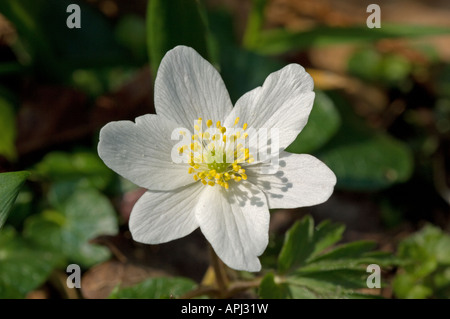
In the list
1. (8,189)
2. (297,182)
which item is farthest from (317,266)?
(8,189)

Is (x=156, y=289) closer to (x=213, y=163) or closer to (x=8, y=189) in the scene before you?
(x=213, y=163)

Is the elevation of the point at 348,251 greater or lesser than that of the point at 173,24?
lesser

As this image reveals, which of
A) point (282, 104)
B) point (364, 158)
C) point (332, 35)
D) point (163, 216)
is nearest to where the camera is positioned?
point (163, 216)

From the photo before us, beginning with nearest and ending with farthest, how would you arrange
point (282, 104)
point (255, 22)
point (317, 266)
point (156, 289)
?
1. point (282, 104)
2. point (317, 266)
3. point (156, 289)
4. point (255, 22)

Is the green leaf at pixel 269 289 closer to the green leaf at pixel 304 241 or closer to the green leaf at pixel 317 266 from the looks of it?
the green leaf at pixel 317 266

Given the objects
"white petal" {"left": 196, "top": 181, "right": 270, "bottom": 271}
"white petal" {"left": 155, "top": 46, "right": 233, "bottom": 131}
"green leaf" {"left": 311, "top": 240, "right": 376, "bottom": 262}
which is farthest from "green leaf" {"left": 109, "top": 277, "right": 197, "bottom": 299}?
"white petal" {"left": 155, "top": 46, "right": 233, "bottom": 131}

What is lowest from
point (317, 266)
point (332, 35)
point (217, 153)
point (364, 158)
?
point (317, 266)
